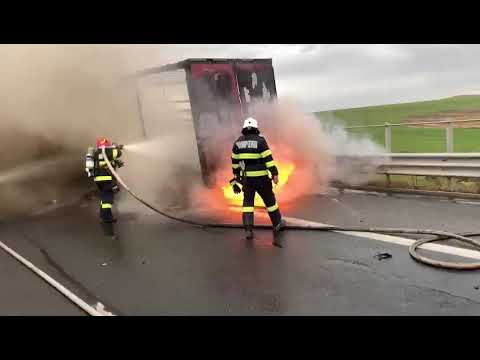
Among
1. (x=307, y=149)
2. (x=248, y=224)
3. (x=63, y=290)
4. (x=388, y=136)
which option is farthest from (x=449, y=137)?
(x=63, y=290)

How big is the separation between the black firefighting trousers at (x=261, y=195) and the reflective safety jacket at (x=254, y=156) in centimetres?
9

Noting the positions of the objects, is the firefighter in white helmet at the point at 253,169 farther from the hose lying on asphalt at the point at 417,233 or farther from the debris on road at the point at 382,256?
the debris on road at the point at 382,256

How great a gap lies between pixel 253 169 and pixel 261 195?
41cm

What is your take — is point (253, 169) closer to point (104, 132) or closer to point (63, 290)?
point (63, 290)

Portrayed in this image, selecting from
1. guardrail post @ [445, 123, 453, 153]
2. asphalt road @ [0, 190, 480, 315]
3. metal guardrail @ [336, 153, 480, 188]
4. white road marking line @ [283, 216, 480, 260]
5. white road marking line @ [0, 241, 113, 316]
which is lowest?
white road marking line @ [283, 216, 480, 260]

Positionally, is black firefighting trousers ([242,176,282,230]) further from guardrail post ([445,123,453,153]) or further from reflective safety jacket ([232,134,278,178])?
guardrail post ([445,123,453,153])

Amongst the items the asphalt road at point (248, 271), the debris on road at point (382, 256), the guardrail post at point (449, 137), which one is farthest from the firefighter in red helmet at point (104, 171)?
the guardrail post at point (449, 137)

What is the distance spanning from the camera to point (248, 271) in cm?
506

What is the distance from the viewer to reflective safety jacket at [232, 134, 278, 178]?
6.31 m

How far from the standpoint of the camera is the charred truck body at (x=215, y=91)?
895 centimetres

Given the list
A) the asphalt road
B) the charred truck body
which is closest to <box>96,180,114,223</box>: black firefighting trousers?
the asphalt road

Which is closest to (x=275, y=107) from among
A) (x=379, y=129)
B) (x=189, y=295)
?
(x=379, y=129)

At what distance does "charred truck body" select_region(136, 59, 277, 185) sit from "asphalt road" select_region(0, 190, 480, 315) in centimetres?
213

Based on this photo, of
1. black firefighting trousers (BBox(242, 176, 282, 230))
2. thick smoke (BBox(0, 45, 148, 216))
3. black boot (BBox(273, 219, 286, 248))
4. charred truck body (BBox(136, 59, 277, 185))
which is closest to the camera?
black boot (BBox(273, 219, 286, 248))
